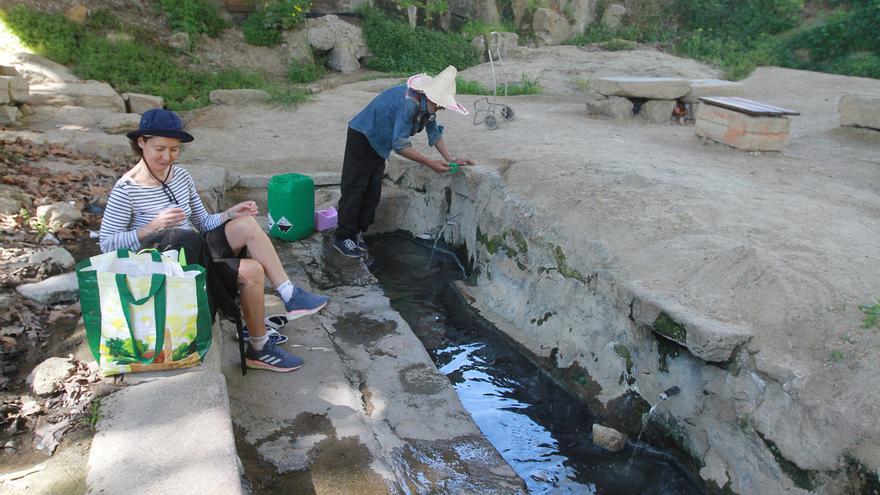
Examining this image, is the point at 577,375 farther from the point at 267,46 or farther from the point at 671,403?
the point at 267,46

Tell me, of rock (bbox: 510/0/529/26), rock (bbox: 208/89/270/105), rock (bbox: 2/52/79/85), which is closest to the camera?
rock (bbox: 2/52/79/85)

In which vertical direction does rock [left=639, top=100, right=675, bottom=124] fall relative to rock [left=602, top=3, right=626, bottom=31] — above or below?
below

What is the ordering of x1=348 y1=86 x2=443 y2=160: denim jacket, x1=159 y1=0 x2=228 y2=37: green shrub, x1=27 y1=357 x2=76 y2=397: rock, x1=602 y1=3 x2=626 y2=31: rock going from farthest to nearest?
1. x1=602 y1=3 x2=626 y2=31: rock
2. x1=159 y1=0 x2=228 y2=37: green shrub
3. x1=348 y1=86 x2=443 y2=160: denim jacket
4. x1=27 y1=357 x2=76 y2=397: rock

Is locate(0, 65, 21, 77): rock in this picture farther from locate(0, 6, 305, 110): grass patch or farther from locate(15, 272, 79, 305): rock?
locate(15, 272, 79, 305): rock

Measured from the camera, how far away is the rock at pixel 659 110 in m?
9.06

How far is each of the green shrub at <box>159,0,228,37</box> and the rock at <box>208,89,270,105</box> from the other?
2.45 m

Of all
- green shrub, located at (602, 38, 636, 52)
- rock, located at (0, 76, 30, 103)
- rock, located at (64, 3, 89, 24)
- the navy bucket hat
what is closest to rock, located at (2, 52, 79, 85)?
rock, located at (0, 76, 30, 103)

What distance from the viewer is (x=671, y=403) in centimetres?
367

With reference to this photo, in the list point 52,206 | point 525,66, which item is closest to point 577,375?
point 52,206

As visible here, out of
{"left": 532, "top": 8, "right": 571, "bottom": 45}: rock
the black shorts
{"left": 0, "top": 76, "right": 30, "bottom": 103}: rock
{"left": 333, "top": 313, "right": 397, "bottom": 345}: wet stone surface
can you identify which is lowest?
{"left": 333, "top": 313, "right": 397, "bottom": 345}: wet stone surface

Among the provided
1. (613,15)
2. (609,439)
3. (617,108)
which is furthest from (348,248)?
(613,15)

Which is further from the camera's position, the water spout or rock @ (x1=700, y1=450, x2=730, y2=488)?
the water spout

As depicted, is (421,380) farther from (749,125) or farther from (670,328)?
(749,125)

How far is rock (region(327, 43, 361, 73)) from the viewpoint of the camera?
40.1 feet
